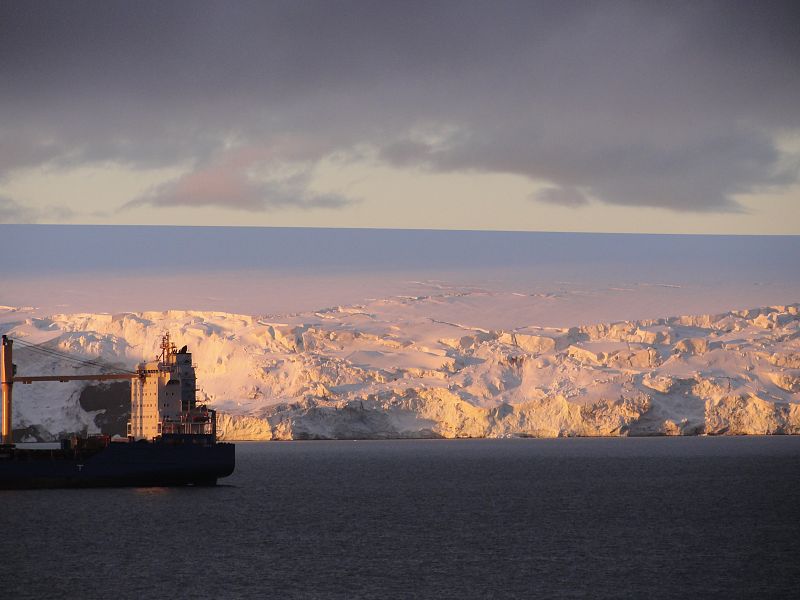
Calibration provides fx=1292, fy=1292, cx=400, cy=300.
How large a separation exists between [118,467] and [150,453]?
2137mm

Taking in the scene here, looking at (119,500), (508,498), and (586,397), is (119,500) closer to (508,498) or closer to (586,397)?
(508,498)

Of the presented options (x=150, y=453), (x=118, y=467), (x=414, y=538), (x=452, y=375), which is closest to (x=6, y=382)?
(x=118, y=467)

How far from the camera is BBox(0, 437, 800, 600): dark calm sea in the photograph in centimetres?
4003

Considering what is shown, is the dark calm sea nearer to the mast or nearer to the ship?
the ship

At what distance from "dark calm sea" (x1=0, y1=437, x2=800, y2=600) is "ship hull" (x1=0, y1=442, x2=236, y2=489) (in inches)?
28.2

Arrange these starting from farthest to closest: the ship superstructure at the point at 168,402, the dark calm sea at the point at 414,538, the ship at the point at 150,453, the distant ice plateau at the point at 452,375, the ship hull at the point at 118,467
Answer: the distant ice plateau at the point at 452,375 → the ship superstructure at the point at 168,402 → the ship at the point at 150,453 → the ship hull at the point at 118,467 → the dark calm sea at the point at 414,538

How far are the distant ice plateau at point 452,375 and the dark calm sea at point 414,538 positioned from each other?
157 ft

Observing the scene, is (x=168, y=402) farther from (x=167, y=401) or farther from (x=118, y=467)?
(x=118, y=467)

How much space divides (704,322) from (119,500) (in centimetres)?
11462

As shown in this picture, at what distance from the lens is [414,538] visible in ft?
168

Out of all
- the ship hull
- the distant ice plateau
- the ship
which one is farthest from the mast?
the distant ice plateau

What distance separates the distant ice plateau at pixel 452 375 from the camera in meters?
136

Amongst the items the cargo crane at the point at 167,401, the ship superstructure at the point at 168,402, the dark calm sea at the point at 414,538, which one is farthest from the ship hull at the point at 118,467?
the cargo crane at the point at 167,401

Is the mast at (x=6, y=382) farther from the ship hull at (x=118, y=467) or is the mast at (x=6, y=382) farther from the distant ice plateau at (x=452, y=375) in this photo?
the distant ice plateau at (x=452, y=375)
